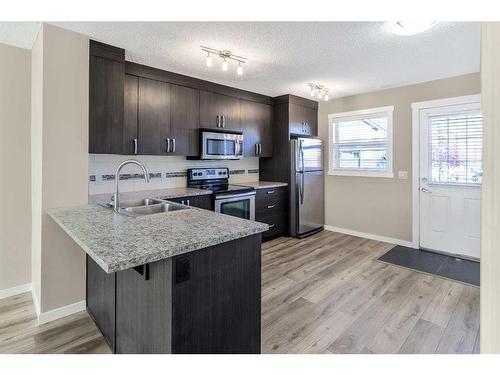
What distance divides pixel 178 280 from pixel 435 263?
137 inches

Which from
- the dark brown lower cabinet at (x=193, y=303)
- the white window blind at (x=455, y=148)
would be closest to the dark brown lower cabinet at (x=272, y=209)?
the white window blind at (x=455, y=148)

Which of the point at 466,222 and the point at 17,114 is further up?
the point at 17,114

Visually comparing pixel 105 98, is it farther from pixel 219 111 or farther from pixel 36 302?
pixel 36 302

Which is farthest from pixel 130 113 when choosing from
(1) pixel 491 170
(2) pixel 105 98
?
(1) pixel 491 170

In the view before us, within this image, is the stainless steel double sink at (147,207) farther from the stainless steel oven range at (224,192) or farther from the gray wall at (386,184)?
the gray wall at (386,184)

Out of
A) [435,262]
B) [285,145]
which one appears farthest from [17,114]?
[435,262]

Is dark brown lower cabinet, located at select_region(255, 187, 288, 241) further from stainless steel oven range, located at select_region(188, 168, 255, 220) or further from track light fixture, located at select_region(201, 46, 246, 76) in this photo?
track light fixture, located at select_region(201, 46, 246, 76)

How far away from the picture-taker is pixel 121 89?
2.77 metres

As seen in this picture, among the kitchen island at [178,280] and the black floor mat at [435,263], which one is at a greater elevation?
the kitchen island at [178,280]

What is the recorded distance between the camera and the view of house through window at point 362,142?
4.39 meters

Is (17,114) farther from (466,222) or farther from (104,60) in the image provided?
(466,222)

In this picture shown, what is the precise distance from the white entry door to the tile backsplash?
2.85m

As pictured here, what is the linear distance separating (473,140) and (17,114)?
508 centimetres

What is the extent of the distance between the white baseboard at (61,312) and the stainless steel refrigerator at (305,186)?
122 inches
